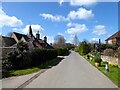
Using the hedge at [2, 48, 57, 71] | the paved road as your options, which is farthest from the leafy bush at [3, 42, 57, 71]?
the paved road

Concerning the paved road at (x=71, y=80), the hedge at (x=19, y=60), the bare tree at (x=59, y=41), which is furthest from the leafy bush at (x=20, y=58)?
the bare tree at (x=59, y=41)

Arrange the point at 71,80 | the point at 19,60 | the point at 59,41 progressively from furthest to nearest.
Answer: the point at 59,41 → the point at 19,60 → the point at 71,80

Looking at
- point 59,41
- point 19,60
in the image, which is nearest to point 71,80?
point 19,60

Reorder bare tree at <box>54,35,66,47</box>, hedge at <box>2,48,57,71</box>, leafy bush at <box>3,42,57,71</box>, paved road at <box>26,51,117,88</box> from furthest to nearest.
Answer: bare tree at <box>54,35,66,47</box>
leafy bush at <box>3,42,57,71</box>
hedge at <box>2,48,57,71</box>
paved road at <box>26,51,117,88</box>

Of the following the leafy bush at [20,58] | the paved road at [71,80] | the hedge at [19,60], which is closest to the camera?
the paved road at [71,80]

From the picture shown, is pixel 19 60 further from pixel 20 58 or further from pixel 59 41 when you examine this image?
pixel 59 41

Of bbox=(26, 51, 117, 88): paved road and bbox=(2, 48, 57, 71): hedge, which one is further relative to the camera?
bbox=(2, 48, 57, 71): hedge

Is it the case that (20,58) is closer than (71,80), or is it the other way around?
(71,80)

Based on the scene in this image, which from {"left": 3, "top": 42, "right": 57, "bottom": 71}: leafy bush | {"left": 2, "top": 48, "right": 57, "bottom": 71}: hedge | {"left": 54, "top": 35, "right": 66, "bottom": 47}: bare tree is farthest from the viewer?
{"left": 54, "top": 35, "right": 66, "bottom": 47}: bare tree

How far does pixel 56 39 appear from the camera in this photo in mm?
110125

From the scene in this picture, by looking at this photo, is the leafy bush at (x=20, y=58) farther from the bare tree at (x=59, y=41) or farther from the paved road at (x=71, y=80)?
the bare tree at (x=59, y=41)

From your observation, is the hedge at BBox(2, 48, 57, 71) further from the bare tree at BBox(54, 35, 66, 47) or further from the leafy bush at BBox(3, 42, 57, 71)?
the bare tree at BBox(54, 35, 66, 47)

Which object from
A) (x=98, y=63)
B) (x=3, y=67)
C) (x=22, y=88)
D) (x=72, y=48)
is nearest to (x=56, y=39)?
(x=72, y=48)

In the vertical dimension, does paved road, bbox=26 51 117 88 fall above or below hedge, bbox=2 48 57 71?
below
